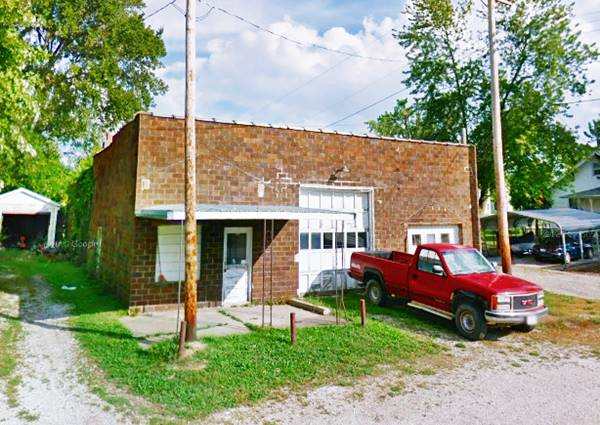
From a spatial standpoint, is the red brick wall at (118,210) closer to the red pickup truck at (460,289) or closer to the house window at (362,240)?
the red pickup truck at (460,289)

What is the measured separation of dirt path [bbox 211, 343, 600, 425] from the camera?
17.9 feet

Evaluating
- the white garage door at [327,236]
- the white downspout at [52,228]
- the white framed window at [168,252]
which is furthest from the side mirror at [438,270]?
the white downspout at [52,228]

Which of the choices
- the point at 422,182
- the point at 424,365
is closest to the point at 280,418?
the point at 424,365

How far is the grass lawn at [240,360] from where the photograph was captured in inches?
240

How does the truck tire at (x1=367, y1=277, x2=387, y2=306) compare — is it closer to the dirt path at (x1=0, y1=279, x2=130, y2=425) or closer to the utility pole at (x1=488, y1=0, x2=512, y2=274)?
the utility pole at (x1=488, y1=0, x2=512, y2=274)

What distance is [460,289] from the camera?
30.9 feet

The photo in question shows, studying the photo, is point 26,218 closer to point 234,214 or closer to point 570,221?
point 234,214

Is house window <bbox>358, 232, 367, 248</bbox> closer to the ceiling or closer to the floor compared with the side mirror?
closer to the ceiling

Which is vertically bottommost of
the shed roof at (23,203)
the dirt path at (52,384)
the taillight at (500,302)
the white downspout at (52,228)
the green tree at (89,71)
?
the dirt path at (52,384)

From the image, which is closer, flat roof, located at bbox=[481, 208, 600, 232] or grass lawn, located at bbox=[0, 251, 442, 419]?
grass lawn, located at bbox=[0, 251, 442, 419]

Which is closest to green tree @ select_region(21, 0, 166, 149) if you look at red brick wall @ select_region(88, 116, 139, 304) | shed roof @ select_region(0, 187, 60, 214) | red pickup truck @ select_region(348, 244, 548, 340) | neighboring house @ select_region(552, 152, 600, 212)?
shed roof @ select_region(0, 187, 60, 214)

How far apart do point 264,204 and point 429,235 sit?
7161mm

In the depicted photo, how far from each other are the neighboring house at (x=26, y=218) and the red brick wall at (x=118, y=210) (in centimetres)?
1142

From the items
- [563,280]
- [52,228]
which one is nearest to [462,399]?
[563,280]
